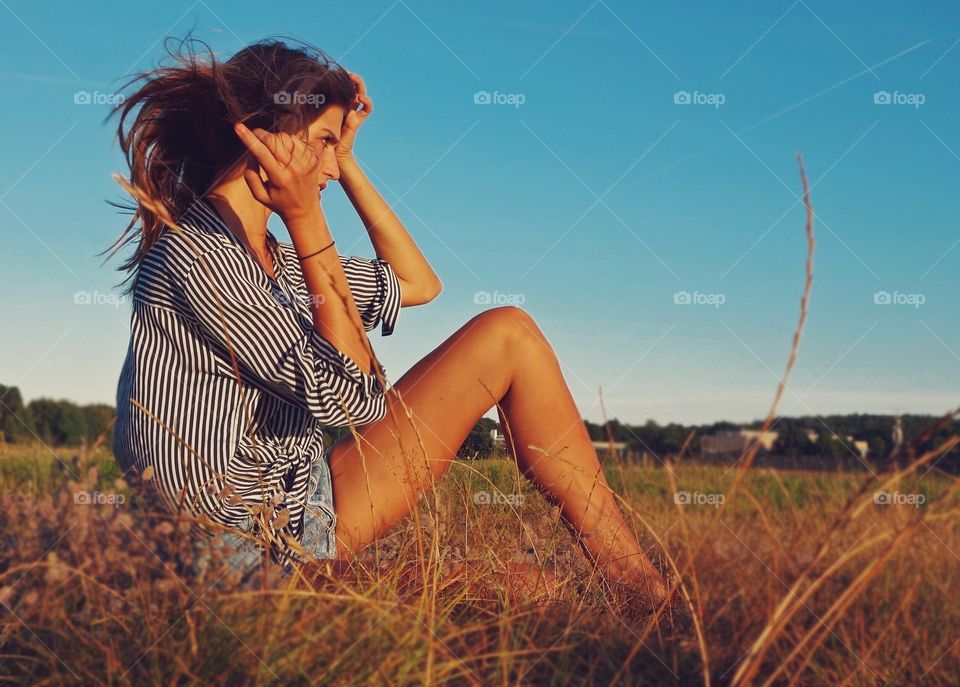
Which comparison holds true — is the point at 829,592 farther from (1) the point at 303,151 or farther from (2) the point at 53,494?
(1) the point at 303,151

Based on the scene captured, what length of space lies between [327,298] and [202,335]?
399 mm

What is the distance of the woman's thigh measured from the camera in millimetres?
3127

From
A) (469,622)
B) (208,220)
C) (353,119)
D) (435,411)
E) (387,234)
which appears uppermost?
(353,119)

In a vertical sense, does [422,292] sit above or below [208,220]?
below

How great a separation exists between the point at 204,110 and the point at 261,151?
0.57 meters

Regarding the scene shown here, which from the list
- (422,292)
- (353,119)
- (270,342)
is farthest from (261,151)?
(422,292)

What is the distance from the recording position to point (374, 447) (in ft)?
10.3

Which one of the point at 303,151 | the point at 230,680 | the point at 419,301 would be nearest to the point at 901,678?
the point at 230,680

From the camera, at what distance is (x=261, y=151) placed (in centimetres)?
282

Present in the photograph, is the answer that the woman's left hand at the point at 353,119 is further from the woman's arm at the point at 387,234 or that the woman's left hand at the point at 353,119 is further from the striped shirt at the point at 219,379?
the striped shirt at the point at 219,379

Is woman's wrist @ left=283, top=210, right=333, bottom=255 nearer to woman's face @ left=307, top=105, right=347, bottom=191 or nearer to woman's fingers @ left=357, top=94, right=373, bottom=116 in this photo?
woman's face @ left=307, top=105, right=347, bottom=191

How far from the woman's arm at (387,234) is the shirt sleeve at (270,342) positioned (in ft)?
4.13

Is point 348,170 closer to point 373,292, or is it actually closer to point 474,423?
point 373,292

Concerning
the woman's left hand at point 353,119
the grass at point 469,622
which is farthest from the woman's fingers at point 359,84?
the grass at point 469,622
